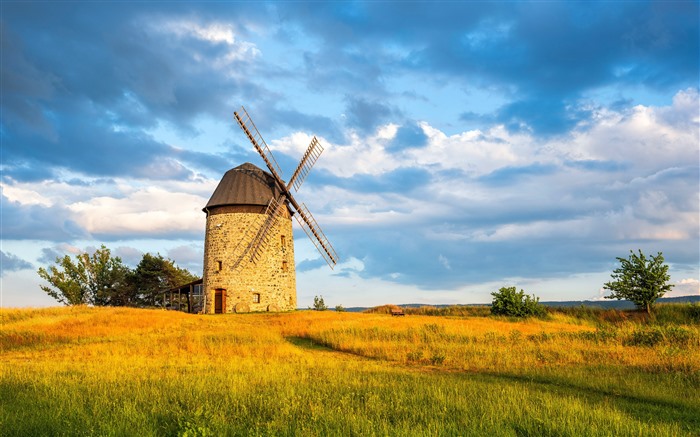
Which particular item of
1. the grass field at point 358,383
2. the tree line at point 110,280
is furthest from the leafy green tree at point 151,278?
the grass field at point 358,383

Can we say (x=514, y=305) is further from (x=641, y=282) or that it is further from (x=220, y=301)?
(x=220, y=301)

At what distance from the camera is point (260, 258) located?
43.4 m

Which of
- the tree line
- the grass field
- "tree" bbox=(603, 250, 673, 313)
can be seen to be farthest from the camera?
the tree line

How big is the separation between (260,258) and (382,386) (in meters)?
32.9

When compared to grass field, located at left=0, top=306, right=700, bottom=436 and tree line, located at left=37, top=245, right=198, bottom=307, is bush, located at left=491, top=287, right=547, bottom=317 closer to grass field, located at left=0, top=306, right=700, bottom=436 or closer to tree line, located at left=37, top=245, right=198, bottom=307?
grass field, located at left=0, top=306, right=700, bottom=436

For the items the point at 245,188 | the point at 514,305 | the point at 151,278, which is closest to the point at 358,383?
the point at 514,305

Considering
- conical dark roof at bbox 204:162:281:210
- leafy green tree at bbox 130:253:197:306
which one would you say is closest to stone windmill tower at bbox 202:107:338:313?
conical dark roof at bbox 204:162:281:210

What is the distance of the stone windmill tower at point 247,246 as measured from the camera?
4297 centimetres

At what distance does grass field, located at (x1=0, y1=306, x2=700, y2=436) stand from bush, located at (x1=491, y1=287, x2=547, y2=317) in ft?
41.3

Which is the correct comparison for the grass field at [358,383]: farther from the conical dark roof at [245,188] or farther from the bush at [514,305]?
the conical dark roof at [245,188]

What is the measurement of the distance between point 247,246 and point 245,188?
207 inches

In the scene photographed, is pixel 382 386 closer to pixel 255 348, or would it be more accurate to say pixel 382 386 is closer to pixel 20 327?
pixel 255 348

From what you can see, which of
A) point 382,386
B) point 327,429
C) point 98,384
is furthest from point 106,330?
point 327,429

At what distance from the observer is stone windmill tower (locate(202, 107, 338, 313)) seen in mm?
42969
